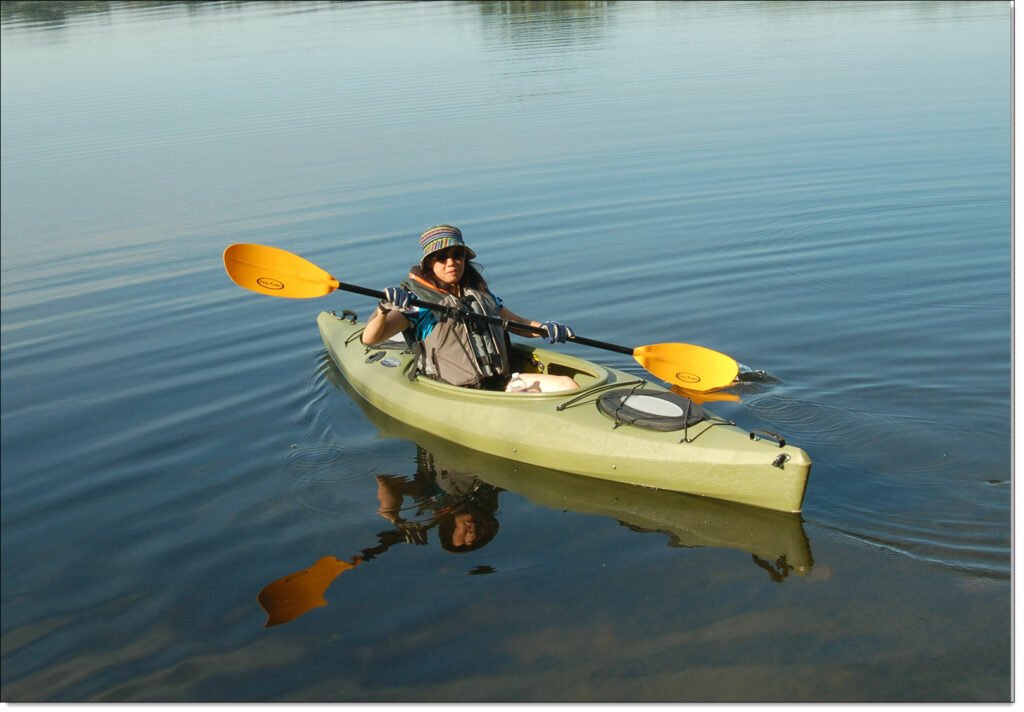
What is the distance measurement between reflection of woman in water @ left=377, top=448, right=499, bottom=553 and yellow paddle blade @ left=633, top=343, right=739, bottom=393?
135 centimetres

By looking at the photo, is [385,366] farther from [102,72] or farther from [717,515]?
[102,72]

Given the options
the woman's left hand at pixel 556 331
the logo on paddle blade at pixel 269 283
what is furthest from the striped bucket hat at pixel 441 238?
the logo on paddle blade at pixel 269 283

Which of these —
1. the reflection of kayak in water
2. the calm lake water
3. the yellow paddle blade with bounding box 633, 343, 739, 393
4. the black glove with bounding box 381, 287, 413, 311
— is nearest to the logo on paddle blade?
the calm lake water

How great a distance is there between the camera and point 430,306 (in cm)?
612

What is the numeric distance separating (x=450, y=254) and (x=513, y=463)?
1284 millimetres

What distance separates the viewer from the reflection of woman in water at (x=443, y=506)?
17.7ft

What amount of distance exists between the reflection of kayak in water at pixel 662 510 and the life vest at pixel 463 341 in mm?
463

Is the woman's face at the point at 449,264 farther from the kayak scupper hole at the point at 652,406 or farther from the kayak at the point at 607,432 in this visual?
the kayak scupper hole at the point at 652,406

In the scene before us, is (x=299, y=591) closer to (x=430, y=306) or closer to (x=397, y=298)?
(x=397, y=298)

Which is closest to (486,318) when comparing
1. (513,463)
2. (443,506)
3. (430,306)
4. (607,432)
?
(430,306)

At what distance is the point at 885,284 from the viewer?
8742 millimetres

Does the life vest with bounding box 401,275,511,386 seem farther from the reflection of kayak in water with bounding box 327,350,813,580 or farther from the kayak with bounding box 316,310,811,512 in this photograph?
the reflection of kayak in water with bounding box 327,350,813,580

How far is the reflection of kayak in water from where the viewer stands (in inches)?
198

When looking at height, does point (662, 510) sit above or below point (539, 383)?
below
